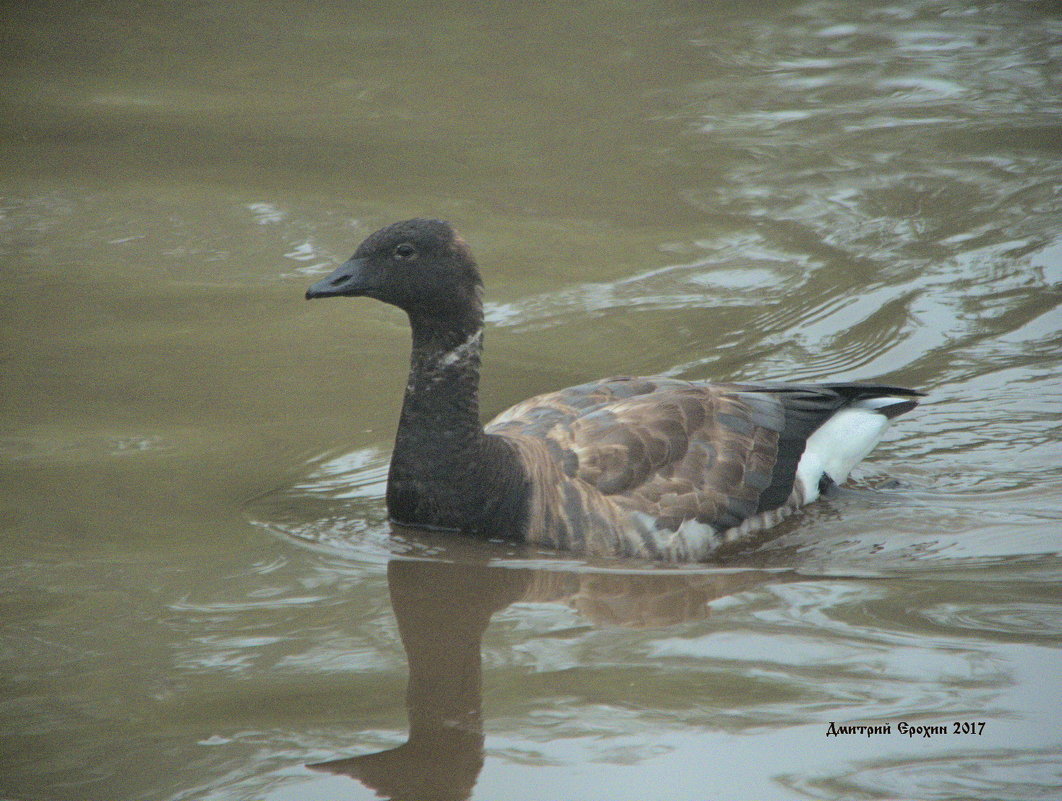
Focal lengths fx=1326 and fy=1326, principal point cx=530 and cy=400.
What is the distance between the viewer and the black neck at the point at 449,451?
267 inches

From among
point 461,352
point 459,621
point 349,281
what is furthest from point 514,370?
point 459,621

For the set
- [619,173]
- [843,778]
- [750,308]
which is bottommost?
[843,778]

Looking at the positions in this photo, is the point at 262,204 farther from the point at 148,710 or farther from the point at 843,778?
the point at 843,778

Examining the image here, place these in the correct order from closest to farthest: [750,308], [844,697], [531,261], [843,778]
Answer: [843,778]
[844,697]
[750,308]
[531,261]

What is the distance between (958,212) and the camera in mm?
11359

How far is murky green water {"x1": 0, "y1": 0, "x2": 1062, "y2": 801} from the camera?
478 cm

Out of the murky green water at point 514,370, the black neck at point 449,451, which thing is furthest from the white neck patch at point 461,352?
the murky green water at point 514,370

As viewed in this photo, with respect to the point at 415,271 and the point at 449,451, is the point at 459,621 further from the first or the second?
the point at 415,271

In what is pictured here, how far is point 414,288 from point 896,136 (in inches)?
296

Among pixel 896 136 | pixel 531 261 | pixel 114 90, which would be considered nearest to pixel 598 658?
pixel 531 261

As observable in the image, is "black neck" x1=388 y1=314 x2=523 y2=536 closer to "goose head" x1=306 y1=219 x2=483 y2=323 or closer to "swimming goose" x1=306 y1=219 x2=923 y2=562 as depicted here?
"swimming goose" x1=306 y1=219 x2=923 y2=562

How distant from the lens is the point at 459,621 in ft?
19.0

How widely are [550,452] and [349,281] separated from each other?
137cm

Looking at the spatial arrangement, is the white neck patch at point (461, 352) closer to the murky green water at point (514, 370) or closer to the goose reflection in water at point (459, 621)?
the murky green water at point (514, 370)
